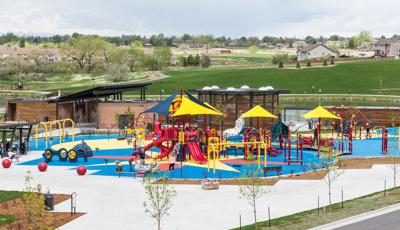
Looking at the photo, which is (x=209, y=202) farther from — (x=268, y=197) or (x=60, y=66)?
(x=60, y=66)

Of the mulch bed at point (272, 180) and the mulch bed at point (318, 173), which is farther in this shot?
the mulch bed at point (318, 173)

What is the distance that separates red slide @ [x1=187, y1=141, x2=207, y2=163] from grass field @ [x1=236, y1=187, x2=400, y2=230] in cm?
1660

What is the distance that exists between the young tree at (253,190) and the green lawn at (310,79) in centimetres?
9434

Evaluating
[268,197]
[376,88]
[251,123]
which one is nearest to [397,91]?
[376,88]

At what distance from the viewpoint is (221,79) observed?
6156 inches

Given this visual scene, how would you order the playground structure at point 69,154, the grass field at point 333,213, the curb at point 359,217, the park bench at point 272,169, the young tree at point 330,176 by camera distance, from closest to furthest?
1. the curb at point 359,217
2. the grass field at point 333,213
3. the young tree at point 330,176
4. the park bench at point 272,169
5. the playground structure at point 69,154

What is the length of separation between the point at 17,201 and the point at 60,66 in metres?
163

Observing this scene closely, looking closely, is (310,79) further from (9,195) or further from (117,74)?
(9,195)

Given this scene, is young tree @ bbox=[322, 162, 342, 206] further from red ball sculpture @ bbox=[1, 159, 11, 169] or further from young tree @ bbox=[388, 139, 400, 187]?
red ball sculpture @ bbox=[1, 159, 11, 169]

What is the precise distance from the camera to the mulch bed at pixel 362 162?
5031cm

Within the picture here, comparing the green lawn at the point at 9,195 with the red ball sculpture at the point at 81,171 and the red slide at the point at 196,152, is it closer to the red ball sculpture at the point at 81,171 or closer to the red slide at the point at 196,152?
the red ball sculpture at the point at 81,171

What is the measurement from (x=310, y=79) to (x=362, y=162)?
98141 millimetres

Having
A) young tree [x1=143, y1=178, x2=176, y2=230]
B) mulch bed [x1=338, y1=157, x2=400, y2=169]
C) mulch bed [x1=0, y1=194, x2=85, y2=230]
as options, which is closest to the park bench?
mulch bed [x1=338, y1=157, x2=400, y2=169]

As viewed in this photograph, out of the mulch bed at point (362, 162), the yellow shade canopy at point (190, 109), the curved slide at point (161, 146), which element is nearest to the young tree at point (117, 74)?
the yellow shade canopy at point (190, 109)
